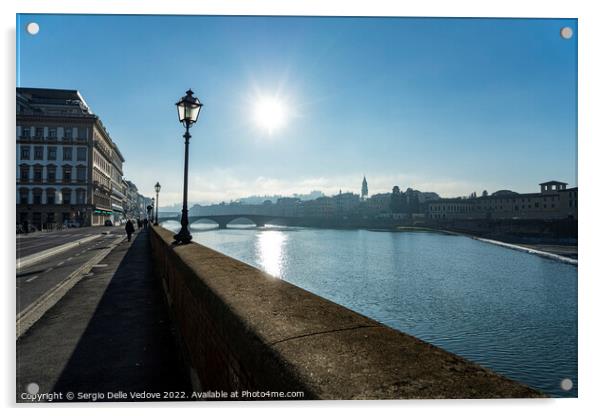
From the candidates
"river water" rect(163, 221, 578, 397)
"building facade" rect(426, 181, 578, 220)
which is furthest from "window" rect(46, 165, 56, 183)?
"building facade" rect(426, 181, 578, 220)

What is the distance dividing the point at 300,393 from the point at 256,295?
4.65ft

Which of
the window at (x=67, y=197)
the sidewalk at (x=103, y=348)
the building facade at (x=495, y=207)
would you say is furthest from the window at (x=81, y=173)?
the building facade at (x=495, y=207)

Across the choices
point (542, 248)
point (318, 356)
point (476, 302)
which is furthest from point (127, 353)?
point (542, 248)

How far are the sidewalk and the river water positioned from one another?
4.75 meters

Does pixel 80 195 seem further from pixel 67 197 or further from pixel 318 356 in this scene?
pixel 318 356

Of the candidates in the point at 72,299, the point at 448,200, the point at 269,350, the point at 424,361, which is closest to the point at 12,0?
the point at 269,350

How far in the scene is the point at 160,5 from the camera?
462cm

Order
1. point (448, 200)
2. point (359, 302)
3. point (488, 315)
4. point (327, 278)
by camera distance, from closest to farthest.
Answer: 1. point (488, 315)
2. point (359, 302)
3. point (327, 278)
4. point (448, 200)

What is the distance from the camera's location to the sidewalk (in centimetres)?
464

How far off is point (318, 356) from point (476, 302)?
70.3 ft

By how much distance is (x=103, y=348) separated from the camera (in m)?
5.76

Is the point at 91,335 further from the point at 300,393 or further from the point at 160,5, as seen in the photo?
the point at 300,393

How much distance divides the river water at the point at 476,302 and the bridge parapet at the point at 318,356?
100 inches

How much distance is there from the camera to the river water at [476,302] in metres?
12.9
